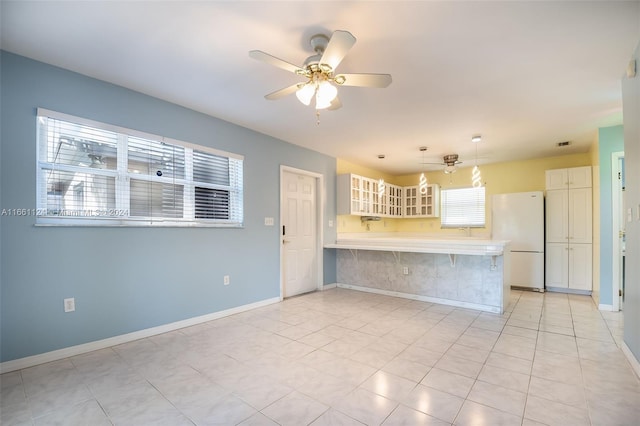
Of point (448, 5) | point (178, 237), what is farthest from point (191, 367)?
point (448, 5)

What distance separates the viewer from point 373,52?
7.55ft

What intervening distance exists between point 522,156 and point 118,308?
6.62 metres

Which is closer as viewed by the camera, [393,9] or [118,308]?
[393,9]

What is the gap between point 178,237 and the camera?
334 centimetres

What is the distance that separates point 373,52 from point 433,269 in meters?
3.30

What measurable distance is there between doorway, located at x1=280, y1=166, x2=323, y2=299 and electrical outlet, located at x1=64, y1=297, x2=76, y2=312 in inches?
98.4

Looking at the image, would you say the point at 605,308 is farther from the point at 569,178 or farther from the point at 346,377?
the point at 346,377

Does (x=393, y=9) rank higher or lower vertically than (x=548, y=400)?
higher

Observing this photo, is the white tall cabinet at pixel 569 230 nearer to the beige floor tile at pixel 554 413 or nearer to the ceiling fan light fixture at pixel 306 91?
the beige floor tile at pixel 554 413

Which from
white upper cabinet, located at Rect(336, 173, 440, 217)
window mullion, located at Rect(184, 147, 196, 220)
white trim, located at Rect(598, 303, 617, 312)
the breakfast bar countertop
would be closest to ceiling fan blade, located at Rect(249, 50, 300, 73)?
window mullion, located at Rect(184, 147, 196, 220)

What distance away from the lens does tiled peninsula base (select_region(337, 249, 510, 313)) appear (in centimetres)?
401

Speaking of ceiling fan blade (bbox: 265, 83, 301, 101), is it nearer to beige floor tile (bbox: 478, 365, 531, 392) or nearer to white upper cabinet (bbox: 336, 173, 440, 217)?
beige floor tile (bbox: 478, 365, 531, 392)

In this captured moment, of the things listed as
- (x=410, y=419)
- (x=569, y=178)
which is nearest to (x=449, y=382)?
(x=410, y=419)

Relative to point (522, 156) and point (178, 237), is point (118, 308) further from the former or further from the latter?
point (522, 156)
